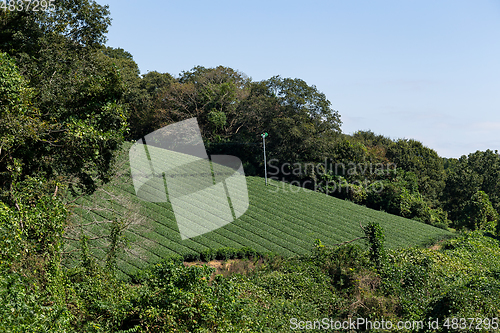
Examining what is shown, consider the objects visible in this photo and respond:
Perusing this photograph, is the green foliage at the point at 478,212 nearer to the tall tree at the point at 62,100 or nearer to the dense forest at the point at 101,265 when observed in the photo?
the dense forest at the point at 101,265

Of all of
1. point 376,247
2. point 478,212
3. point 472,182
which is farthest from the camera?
point 472,182

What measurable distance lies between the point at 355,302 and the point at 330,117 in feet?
89.6

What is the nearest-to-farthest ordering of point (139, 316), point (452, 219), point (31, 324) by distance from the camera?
point (31, 324) → point (139, 316) → point (452, 219)

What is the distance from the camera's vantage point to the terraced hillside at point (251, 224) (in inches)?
636

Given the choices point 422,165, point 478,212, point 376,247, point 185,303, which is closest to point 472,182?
point 478,212

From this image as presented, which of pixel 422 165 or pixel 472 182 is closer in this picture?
pixel 472 182

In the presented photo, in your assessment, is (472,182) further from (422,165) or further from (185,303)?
(185,303)

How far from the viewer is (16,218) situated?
7.48 m

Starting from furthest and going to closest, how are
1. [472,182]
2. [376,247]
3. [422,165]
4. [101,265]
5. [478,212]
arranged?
1. [422,165]
2. [472,182]
3. [478,212]
4. [376,247]
5. [101,265]

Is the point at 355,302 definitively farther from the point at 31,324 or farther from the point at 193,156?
the point at 193,156

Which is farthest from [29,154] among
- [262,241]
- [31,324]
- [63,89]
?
[262,241]

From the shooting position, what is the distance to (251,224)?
2312 centimetres

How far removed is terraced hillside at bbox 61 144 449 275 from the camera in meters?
16.2

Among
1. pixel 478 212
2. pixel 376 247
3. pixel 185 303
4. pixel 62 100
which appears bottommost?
pixel 478 212
